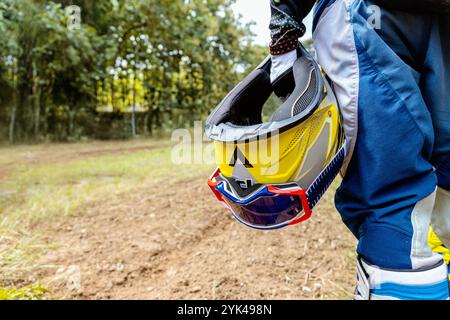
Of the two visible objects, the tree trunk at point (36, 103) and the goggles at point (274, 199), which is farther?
the tree trunk at point (36, 103)

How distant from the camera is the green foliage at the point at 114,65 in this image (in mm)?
4348

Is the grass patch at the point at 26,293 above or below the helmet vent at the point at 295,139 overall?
below

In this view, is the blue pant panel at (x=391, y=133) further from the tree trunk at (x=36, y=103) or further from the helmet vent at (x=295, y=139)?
the tree trunk at (x=36, y=103)

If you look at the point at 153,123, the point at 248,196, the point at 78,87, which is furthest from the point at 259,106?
the point at 153,123

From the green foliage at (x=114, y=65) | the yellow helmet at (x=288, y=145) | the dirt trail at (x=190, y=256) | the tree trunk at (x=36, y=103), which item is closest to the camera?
the yellow helmet at (x=288, y=145)

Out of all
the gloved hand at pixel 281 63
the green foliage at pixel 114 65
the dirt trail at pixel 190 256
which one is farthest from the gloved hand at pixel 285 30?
the green foliage at pixel 114 65

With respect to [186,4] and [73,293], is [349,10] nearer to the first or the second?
[73,293]

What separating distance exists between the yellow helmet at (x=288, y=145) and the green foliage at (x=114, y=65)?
3.79m

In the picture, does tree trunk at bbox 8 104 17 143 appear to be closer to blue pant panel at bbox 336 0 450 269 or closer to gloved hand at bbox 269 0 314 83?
gloved hand at bbox 269 0 314 83

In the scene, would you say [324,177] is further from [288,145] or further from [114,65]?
[114,65]

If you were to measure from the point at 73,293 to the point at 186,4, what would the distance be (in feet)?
16.4

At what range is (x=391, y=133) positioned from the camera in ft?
1.62

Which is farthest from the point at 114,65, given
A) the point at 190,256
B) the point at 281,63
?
the point at 281,63

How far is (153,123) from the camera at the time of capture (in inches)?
244
